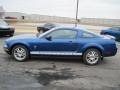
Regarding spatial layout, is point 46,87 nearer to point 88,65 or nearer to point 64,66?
point 64,66

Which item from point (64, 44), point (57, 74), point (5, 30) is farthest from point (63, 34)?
point (5, 30)

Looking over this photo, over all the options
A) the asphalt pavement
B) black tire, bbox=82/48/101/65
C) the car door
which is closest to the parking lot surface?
the asphalt pavement

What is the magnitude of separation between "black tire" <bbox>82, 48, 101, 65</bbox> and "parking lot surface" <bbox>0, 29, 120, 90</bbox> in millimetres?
231

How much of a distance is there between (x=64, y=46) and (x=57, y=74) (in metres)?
2.01

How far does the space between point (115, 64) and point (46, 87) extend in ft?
14.4

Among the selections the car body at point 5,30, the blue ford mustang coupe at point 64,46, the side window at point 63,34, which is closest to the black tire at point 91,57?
the blue ford mustang coupe at point 64,46

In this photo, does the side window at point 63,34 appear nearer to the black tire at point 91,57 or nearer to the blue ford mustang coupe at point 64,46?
the blue ford mustang coupe at point 64,46

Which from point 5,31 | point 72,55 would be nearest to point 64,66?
point 72,55

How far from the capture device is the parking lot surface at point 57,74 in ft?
25.1

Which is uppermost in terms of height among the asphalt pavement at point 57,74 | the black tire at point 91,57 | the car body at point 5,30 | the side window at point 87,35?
the side window at point 87,35

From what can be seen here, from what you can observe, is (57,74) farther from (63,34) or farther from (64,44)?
(63,34)

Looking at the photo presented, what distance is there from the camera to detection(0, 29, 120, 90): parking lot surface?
7.65 m

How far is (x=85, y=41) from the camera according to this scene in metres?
10.9

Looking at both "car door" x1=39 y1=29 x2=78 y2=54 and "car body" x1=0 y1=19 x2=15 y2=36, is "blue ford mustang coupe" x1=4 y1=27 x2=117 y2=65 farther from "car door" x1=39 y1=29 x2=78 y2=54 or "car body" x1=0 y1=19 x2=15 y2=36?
"car body" x1=0 y1=19 x2=15 y2=36
